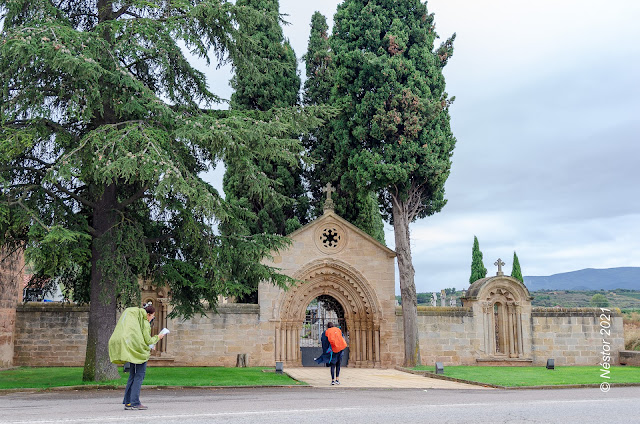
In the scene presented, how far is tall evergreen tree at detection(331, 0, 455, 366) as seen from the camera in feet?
66.8

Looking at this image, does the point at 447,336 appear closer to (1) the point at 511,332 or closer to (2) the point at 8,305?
(1) the point at 511,332

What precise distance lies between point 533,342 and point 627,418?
51.2ft

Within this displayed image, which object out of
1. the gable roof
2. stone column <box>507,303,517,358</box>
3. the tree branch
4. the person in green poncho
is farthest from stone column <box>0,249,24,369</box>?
stone column <box>507,303,517,358</box>

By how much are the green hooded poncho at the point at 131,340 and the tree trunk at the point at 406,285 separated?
13582 millimetres

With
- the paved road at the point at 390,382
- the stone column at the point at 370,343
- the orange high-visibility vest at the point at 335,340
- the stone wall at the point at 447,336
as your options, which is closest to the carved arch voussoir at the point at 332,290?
the stone column at the point at 370,343

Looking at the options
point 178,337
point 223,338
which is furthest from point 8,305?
point 223,338

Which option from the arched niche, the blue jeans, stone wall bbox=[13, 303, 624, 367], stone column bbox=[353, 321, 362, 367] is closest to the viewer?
the blue jeans

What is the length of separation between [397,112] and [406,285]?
5902mm

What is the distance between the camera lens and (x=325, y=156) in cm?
2356

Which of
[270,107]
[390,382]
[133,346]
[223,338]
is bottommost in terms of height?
[390,382]

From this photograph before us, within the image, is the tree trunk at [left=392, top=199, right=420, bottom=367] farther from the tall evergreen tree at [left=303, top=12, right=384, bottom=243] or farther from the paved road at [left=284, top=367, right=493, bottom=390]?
the paved road at [left=284, top=367, right=493, bottom=390]

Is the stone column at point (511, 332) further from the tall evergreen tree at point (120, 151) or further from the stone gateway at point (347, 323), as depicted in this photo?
the tall evergreen tree at point (120, 151)

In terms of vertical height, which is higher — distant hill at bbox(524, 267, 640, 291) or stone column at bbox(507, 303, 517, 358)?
distant hill at bbox(524, 267, 640, 291)

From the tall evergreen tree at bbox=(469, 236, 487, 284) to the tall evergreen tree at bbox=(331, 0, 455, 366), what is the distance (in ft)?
49.5
